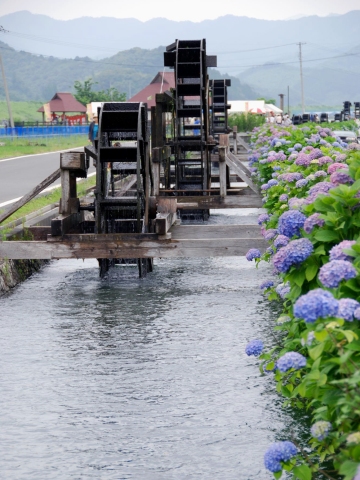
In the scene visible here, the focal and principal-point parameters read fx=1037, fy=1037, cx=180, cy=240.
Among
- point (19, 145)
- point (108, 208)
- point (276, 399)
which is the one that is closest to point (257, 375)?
point (276, 399)

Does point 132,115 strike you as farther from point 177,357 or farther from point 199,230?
point 177,357

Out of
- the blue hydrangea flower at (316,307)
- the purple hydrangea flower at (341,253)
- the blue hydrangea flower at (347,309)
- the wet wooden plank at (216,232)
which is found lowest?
the wet wooden plank at (216,232)

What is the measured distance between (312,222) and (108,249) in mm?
6420

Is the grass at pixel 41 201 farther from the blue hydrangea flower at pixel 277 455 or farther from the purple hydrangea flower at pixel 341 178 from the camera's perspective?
the blue hydrangea flower at pixel 277 455

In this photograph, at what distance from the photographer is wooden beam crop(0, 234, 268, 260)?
11383 millimetres

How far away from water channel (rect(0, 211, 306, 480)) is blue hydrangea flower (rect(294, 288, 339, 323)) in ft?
8.53

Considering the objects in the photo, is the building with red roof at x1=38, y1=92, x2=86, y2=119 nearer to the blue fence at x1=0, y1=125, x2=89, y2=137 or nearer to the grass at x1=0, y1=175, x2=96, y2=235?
the blue fence at x1=0, y1=125, x2=89, y2=137

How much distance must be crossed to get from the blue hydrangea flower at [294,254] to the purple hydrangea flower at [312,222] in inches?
15.6

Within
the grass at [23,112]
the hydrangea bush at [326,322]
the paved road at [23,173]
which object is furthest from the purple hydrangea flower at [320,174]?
the grass at [23,112]

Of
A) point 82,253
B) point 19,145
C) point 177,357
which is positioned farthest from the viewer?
point 19,145

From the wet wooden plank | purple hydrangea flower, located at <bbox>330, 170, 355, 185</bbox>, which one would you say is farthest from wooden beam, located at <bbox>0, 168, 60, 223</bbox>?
purple hydrangea flower, located at <bbox>330, 170, 355, 185</bbox>

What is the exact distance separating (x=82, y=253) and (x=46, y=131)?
55744 millimetres

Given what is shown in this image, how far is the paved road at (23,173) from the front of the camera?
862 inches

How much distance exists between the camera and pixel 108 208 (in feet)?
44.3
